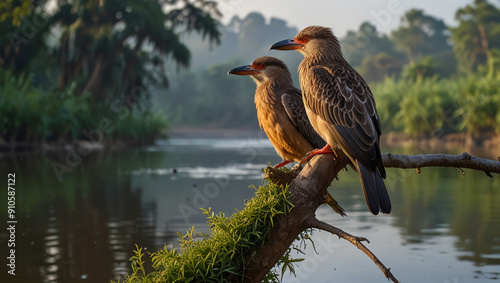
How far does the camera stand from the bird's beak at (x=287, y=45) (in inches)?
144

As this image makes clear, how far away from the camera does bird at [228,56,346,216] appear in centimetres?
450

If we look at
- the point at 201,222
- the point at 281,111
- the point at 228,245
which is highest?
the point at 281,111

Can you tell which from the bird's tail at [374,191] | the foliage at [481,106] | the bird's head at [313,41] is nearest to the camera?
the bird's tail at [374,191]

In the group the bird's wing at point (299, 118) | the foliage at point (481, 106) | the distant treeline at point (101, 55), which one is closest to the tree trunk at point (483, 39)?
the foliage at point (481, 106)

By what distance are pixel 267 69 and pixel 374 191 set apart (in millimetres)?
1841

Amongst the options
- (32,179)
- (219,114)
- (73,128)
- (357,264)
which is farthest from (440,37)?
(357,264)

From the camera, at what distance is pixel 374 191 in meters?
3.11

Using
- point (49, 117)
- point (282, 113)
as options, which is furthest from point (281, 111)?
point (49, 117)

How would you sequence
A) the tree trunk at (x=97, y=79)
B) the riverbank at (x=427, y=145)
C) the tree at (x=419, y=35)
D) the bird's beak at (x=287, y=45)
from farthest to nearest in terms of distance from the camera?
the tree at (x=419, y=35) < the tree trunk at (x=97, y=79) < the riverbank at (x=427, y=145) < the bird's beak at (x=287, y=45)

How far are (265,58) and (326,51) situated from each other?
0.96 m

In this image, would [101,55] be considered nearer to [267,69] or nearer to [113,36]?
[113,36]

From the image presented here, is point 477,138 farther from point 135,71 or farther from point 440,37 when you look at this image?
point 440,37

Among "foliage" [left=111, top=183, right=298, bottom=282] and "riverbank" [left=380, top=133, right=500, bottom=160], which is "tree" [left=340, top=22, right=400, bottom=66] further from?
"foliage" [left=111, top=183, right=298, bottom=282]

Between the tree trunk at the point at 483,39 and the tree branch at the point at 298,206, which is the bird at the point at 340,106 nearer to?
the tree branch at the point at 298,206
